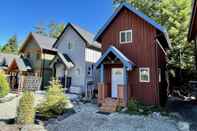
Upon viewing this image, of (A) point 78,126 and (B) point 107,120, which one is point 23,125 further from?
(B) point 107,120

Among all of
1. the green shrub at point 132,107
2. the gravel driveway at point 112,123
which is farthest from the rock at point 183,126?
the green shrub at point 132,107

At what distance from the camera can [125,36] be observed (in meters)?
13.3

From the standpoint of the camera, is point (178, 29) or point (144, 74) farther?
point (178, 29)

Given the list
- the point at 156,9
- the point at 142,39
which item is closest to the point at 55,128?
the point at 142,39

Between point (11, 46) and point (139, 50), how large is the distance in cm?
5318

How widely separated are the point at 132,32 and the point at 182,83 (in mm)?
10759

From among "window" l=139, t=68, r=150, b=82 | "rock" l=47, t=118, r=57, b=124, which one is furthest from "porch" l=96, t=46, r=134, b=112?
"rock" l=47, t=118, r=57, b=124

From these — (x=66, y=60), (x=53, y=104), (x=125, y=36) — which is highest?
(x=125, y=36)

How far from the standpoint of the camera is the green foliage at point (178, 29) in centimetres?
1892

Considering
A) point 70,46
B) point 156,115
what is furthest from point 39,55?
point 156,115

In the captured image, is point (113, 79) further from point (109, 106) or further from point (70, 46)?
point (70, 46)

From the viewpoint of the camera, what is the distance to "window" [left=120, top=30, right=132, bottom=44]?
13.1 metres

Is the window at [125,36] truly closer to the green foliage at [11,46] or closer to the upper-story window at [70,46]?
the upper-story window at [70,46]

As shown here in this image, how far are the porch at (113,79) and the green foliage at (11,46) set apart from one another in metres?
49.4
